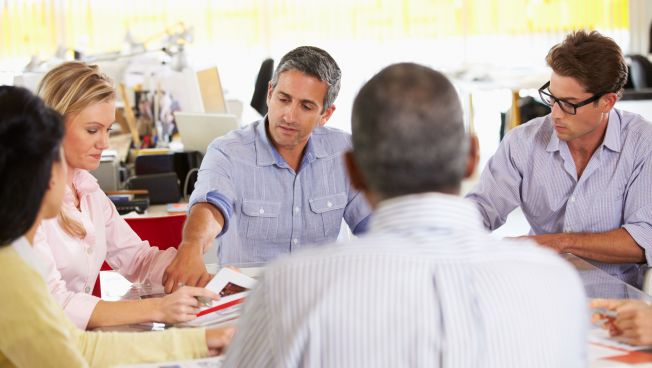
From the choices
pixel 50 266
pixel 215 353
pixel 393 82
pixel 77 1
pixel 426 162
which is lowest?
pixel 215 353

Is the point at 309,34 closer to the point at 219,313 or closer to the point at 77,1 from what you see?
the point at 77,1

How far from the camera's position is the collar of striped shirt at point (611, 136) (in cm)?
267

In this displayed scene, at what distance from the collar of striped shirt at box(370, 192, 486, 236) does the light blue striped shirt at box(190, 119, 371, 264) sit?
154cm

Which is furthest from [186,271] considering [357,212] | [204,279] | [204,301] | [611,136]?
[611,136]

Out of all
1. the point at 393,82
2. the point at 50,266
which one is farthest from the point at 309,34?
the point at 393,82

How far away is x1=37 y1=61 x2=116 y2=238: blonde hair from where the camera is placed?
84.6 inches

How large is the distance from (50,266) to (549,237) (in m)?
1.41

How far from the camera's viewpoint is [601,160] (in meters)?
2.68

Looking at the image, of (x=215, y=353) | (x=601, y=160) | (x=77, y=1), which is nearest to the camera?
(x=215, y=353)

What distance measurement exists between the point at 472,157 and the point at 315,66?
153 centimetres

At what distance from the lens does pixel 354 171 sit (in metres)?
1.13

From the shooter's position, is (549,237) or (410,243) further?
(549,237)

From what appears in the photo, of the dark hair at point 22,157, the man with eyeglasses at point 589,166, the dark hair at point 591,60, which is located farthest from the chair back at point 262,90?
the dark hair at point 22,157

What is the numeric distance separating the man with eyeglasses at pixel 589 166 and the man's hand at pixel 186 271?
3.33ft
